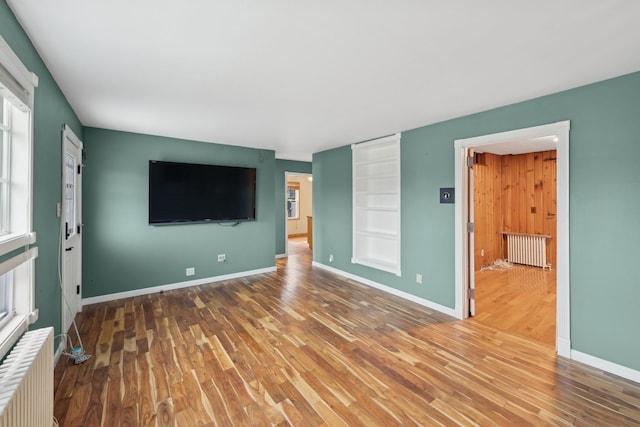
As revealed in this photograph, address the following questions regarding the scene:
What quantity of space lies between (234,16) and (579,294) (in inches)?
137

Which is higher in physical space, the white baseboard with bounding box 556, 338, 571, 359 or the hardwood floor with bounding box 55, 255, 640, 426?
the white baseboard with bounding box 556, 338, 571, 359

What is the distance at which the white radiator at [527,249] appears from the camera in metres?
5.67

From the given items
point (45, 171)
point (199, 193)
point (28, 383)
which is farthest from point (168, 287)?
point (28, 383)

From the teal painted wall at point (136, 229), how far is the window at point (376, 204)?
2.12 meters

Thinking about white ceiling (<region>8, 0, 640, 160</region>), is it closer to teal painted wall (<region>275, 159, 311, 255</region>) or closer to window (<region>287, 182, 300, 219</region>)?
teal painted wall (<region>275, 159, 311, 255</region>)

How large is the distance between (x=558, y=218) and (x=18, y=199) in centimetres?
415

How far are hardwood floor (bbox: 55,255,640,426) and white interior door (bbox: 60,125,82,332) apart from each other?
306mm

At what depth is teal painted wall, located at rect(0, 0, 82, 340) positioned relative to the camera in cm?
181

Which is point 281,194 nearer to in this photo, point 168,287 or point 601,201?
point 168,287

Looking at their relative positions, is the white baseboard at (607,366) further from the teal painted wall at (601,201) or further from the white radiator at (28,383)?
the white radiator at (28,383)

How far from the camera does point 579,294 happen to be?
252cm

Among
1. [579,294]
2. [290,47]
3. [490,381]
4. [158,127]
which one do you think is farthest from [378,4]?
[158,127]

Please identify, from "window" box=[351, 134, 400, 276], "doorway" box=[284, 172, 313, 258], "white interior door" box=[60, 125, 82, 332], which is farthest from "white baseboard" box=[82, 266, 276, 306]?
"doorway" box=[284, 172, 313, 258]

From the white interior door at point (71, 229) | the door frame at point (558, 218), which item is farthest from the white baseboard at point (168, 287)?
the door frame at point (558, 218)
